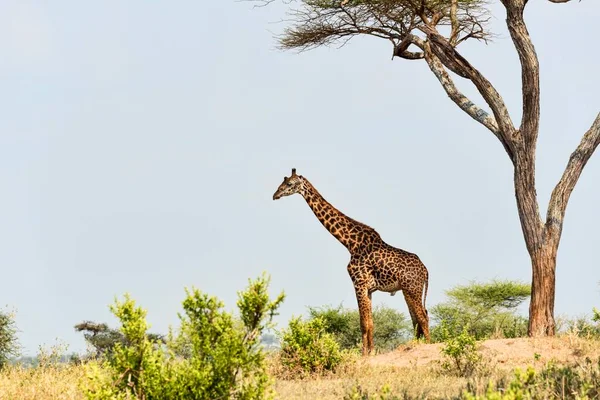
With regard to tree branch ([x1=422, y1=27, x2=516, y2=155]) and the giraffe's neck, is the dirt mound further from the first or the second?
tree branch ([x1=422, y1=27, x2=516, y2=155])

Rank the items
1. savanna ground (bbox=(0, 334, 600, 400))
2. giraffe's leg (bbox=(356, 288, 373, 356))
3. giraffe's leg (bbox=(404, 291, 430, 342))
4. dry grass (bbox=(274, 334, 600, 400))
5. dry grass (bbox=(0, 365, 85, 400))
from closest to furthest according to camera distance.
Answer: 1. dry grass (bbox=(0, 365, 85, 400))
2. savanna ground (bbox=(0, 334, 600, 400))
3. dry grass (bbox=(274, 334, 600, 400))
4. giraffe's leg (bbox=(356, 288, 373, 356))
5. giraffe's leg (bbox=(404, 291, 430, 342))

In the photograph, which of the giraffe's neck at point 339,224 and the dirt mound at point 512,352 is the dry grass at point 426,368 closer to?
the dirt mound at point 512,352

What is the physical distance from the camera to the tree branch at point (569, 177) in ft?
51.5

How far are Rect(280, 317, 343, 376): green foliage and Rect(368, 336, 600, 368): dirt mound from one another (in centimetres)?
156

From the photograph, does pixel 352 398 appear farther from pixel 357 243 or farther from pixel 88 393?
pixel 357 243

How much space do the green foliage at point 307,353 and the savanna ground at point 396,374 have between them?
0.18 meters

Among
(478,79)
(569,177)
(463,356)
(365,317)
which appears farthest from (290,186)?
(463,356)

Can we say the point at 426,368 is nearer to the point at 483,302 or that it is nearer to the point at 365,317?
the point at 365,317

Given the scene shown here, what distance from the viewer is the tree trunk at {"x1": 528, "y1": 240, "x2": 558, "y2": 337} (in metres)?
15.5

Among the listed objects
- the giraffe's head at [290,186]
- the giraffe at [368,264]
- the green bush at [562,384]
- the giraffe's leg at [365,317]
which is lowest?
the green bush at [562,384]

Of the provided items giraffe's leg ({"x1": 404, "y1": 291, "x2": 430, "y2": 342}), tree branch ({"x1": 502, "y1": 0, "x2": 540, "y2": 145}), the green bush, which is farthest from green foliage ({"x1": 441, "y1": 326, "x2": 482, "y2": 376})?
tree branch ({"x1": 502, "y1": 0, "x2": 540, "y2": 145})

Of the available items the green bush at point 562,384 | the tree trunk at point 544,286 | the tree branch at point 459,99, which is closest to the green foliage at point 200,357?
the green bush at point 562,384

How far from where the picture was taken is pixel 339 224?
15906 millimetres

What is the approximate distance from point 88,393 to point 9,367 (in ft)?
18.9
